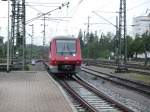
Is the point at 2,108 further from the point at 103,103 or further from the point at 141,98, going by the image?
the point at 141,98

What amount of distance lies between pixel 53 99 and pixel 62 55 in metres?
16.6

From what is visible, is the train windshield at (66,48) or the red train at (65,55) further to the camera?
the train windshield at (66,48)

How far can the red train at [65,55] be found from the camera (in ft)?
114

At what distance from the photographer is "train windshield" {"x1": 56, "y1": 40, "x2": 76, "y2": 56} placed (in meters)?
35.1

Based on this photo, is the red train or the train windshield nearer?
the red train

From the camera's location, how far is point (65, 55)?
34938 mm

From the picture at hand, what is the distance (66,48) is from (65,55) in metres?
0.58

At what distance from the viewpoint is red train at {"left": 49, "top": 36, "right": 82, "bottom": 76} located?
114 ft

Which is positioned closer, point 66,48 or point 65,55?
point 65,55

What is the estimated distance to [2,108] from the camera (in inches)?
600

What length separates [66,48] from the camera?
35156 millimetres

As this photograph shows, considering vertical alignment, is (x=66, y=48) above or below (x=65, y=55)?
above

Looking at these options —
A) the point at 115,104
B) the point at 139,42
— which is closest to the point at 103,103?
the point at 115,104

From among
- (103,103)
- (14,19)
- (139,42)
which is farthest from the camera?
(139,42)
